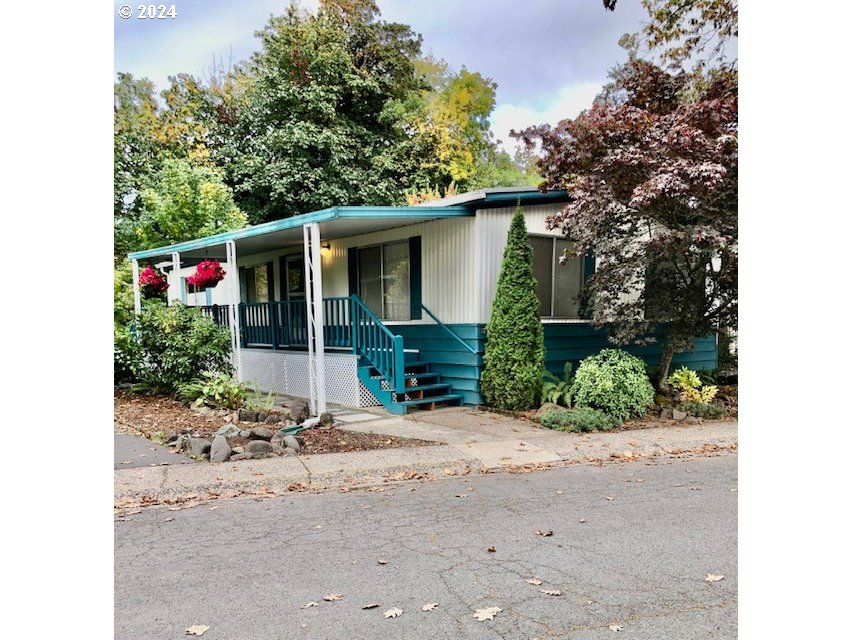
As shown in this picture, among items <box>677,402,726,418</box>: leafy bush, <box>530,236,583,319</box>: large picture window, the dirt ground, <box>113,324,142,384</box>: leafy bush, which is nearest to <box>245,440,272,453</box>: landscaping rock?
the dirt ground

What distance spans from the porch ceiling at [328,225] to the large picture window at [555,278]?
4.05ft

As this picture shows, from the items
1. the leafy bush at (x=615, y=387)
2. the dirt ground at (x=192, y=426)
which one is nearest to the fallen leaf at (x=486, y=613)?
the dirt ground at (x=192, y=426)

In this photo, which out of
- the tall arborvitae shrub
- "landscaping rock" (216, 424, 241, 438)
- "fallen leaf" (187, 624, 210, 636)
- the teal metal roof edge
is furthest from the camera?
the tall arborvitae shrub

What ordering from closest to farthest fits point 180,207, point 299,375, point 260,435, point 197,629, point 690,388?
point 197,629 → point 260,435 → point 690,388 → point 299,375 → point 180,207

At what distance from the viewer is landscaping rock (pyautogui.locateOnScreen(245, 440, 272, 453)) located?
4863 millimetres

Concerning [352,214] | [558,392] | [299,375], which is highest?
[352,214]

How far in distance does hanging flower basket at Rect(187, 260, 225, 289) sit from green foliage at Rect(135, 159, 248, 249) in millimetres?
4606

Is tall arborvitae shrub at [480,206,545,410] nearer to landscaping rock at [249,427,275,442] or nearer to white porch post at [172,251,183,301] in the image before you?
landscaping rock at [249,427,275,442]

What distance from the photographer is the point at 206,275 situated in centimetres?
716

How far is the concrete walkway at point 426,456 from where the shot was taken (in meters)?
4.14

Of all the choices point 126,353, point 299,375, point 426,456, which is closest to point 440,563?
point 426,456

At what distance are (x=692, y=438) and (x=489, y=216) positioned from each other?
11.7ft

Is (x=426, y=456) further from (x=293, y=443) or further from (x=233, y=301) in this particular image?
(x=233, y=301)

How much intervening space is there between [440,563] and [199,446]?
120 inches
